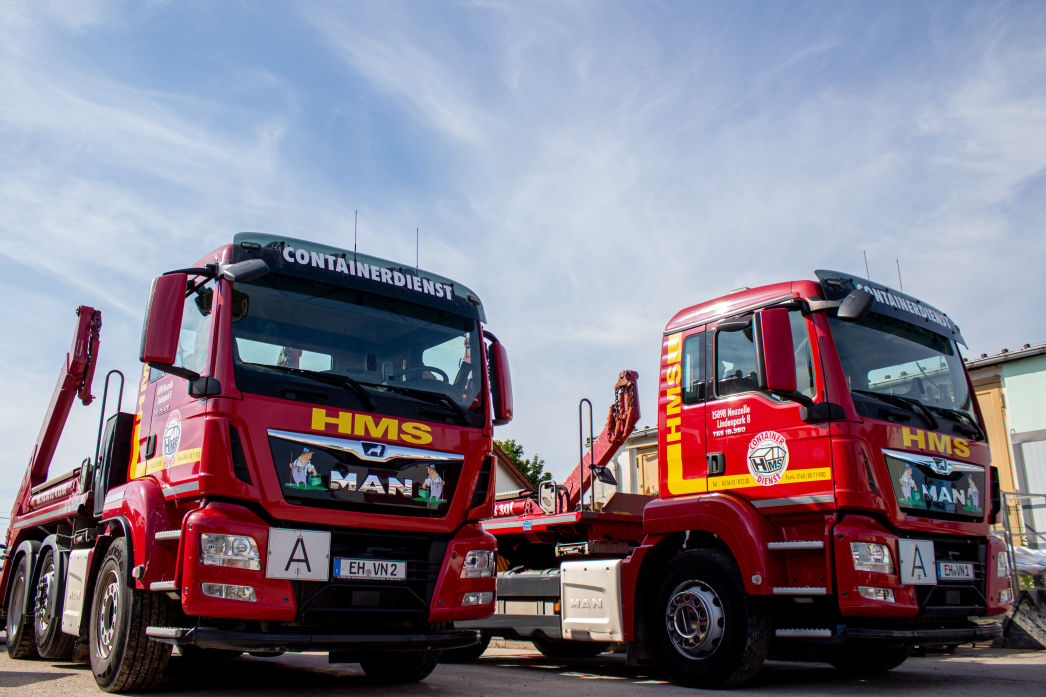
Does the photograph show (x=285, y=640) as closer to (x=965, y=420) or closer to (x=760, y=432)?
(x=760, y=432)

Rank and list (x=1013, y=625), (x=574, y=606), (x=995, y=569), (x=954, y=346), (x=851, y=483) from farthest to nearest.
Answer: (x=1013, y=625)
(x=574, y=606)
(x=954, y=346)
(x=995, y=569)
(x=851, y=483)

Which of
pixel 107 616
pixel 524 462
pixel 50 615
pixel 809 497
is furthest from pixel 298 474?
pixel 524 462

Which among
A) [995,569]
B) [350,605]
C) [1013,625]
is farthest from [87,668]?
[1013,625]

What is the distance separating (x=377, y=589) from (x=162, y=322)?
7.11 ft

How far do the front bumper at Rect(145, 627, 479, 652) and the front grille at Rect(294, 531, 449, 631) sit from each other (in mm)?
160

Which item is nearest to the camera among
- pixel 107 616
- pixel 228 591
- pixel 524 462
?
pixel 228 591

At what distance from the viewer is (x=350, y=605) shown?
5531mm

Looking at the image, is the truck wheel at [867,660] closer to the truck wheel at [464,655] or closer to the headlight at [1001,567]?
the headlight at [1001,567]

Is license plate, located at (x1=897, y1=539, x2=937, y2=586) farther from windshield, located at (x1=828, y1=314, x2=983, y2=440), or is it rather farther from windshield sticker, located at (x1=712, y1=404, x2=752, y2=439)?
windshield sticker, located at (x1=712, y1=404, x2=752, y2=439)

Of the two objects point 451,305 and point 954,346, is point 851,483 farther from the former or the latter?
point 451,305

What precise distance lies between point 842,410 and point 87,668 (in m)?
6.67

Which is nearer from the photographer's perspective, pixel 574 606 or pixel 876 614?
pixel 876 614

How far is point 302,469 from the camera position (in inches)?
217

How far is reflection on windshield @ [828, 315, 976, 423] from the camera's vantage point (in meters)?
6.46
